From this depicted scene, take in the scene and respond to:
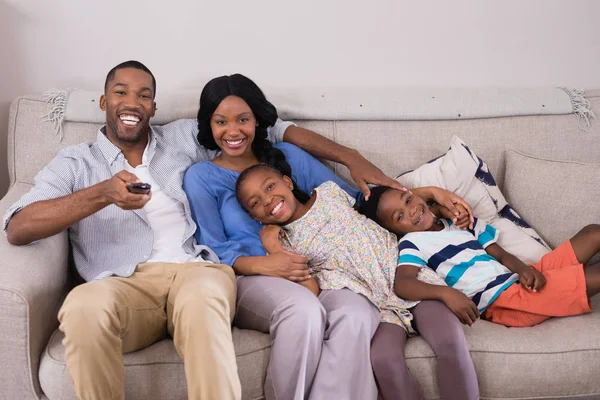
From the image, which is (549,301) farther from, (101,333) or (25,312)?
(25,312)

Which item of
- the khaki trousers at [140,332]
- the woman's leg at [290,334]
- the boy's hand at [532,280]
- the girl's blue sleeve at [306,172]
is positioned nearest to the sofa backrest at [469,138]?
the girl's blue sleeve at [306,172]

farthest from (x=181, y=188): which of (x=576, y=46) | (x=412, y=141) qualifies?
(x=576, y=46)

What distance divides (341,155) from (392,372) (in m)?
0.82

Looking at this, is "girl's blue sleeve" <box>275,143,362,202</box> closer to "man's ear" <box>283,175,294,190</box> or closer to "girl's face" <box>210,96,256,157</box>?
"man's ear" <box>283,175,294,190</box>

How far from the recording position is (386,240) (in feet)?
6.96

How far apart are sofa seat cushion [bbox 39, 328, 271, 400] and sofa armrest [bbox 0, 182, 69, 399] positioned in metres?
0.04

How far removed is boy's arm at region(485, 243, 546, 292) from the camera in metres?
1.96

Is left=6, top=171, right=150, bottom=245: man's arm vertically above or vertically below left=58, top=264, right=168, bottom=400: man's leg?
above

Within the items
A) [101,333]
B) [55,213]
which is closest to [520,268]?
[101,333]

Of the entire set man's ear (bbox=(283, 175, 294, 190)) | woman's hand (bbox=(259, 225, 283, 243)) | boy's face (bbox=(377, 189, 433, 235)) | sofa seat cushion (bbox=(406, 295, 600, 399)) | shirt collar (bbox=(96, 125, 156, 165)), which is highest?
shirt collar (bbox=(96, 125, 156, 165))

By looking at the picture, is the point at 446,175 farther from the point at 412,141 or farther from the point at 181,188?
the point at 181,188

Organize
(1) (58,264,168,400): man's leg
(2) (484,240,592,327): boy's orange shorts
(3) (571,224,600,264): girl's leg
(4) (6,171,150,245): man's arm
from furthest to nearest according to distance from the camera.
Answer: (3) (571,224,600,264): girl's leg → (2) (484,240,592,327): boy's orange shorts → (4) (6,171,150,245): man's arm → (1) (58,264,168,400): man's leg

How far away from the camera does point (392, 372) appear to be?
5.71 feet

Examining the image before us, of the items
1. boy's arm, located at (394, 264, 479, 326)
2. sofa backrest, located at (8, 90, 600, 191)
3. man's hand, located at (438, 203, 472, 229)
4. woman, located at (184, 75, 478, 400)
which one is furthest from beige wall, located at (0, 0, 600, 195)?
boy's arm, located at (394, 264, 479, 326)
